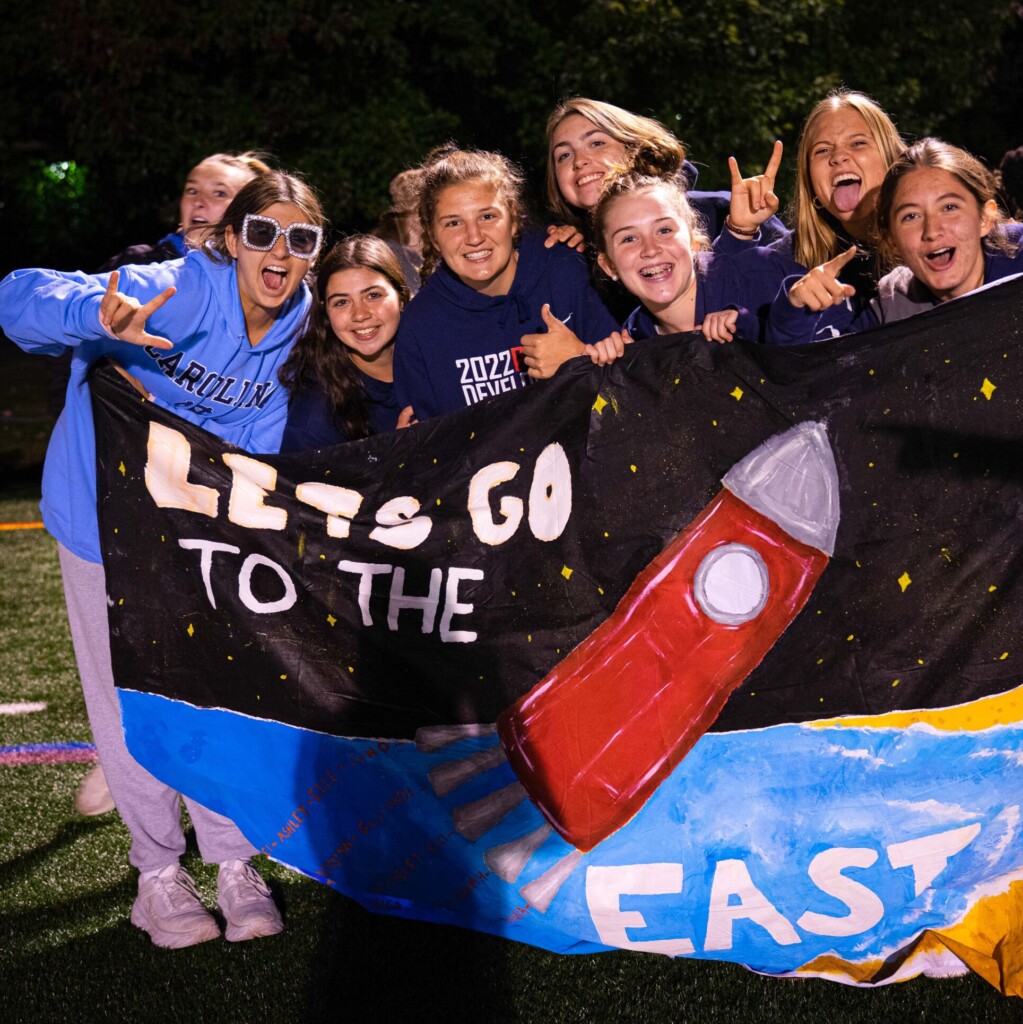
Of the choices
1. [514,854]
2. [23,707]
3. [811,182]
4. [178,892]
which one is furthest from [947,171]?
[23,707]

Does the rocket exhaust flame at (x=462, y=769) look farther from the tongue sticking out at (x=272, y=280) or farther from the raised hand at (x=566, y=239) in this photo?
the raised hand at (x=566, y=239)

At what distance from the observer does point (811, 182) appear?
388cm

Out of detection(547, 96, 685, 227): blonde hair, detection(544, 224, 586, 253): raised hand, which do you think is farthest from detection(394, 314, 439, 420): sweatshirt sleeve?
detection(547, 96, 685, 227): blonde hair

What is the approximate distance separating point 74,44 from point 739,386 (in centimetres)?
1224

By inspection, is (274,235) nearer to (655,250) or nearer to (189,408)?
(189,408)

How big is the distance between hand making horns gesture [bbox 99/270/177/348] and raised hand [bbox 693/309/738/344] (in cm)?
141

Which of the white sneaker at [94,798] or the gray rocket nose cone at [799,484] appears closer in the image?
the gray rocket nose cone at [799,484]

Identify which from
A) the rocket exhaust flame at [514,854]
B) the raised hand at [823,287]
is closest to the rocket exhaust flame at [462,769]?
the rocket exhaust flame at [514,854]

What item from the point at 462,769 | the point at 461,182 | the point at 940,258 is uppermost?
the point at 940,258

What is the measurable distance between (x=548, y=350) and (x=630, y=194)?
59cm

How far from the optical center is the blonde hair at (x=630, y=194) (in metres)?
3.46

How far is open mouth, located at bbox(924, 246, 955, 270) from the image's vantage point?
10.2 feet

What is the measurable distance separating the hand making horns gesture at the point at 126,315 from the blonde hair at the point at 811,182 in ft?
6.27

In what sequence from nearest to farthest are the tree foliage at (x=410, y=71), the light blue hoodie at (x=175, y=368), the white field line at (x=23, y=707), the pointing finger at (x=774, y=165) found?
1. the light blue hoodie at (x=175, y=368)
2. the pointing finger at (x=774, y=165)
3. the white field line at (x=23, y=707)
4. the tree foliage at (x=410, y=71)
